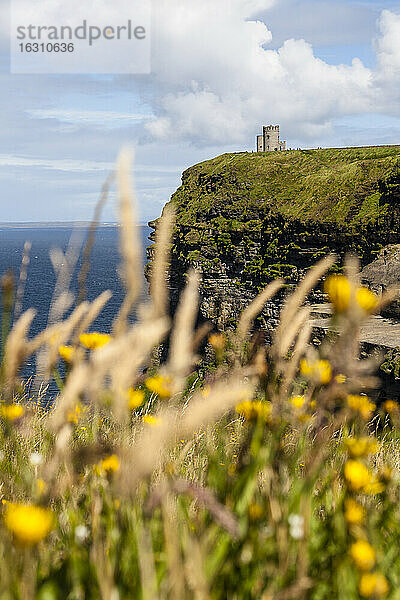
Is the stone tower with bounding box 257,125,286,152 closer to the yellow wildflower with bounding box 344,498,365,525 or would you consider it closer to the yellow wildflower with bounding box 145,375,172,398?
the yellow wildflower with bounding box 145,375,172,398

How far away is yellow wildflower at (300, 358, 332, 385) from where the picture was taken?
1.61 m

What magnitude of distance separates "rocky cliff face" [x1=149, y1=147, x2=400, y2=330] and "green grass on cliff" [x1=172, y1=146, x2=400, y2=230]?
5 cm

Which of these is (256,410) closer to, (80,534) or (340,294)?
(80,534)

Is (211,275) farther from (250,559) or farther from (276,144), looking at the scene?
(250,559)

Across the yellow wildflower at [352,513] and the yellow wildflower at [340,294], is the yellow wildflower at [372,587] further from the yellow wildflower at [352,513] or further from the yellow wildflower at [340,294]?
the yellow wildflower at [340,294]

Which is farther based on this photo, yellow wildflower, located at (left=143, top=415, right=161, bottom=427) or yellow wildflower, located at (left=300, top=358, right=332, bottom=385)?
yellow wildflower, located at (left=300, top=358, right=332, bottom=385)

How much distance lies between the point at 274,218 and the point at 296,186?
219cm

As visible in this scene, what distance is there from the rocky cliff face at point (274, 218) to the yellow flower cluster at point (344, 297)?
2054 centimetres

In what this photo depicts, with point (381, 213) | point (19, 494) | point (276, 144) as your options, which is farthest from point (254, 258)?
point (19, 494)

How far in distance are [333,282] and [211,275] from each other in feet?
82.9

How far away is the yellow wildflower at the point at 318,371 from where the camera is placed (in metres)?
1.61

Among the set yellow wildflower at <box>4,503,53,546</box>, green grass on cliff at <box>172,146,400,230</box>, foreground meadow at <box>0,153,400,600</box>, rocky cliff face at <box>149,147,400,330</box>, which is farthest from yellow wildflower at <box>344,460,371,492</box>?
Answer: green grass on cliff at <box>172,146,400,230</box>

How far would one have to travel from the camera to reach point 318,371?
159 cm

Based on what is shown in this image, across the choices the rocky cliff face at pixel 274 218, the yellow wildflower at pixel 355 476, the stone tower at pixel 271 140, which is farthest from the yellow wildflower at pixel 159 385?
the stone tower at pixel 271 140
